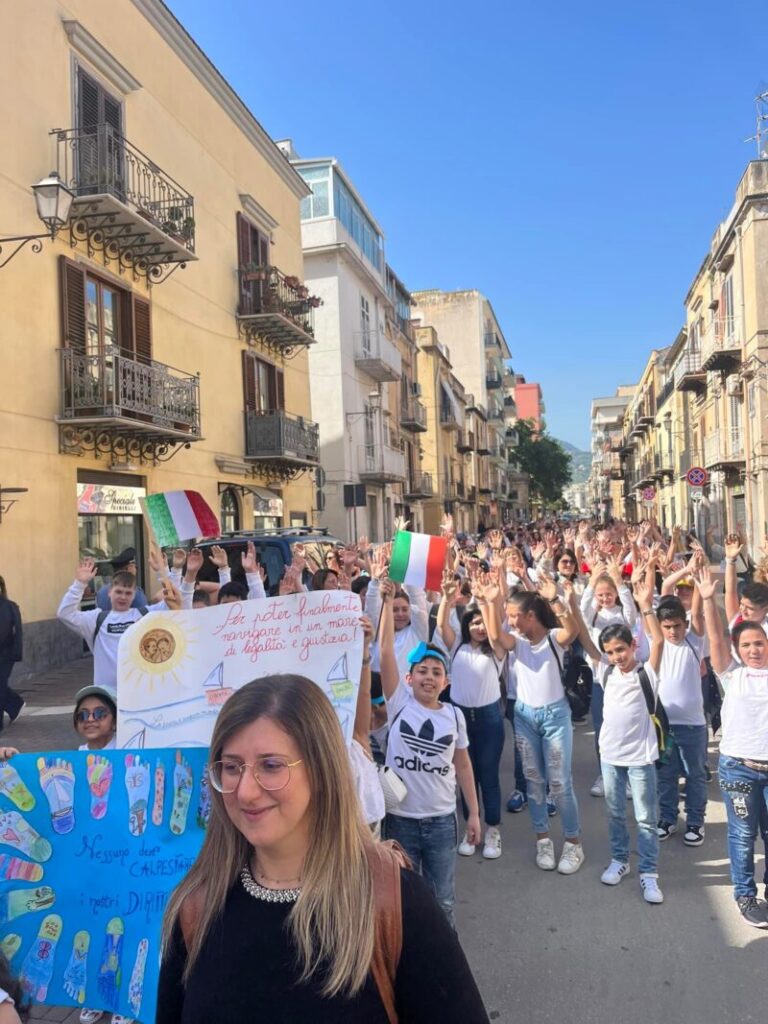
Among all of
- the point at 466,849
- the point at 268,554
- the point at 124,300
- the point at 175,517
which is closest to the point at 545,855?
the point at 466,849

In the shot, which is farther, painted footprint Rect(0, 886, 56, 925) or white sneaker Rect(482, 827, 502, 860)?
white sneaker Rect(482, 827, 502, 860)

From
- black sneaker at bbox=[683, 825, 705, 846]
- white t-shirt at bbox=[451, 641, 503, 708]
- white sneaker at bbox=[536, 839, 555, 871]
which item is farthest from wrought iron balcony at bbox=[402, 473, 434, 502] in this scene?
white sneaker at bbox=[536, 839, 555, 871]

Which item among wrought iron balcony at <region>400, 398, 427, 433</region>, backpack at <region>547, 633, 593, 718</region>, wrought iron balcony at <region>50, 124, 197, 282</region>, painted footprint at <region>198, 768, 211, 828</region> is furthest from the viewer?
wrought iron balcony at <region>400, 398, 427, 433</region>

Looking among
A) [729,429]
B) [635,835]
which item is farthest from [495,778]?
[729,429]

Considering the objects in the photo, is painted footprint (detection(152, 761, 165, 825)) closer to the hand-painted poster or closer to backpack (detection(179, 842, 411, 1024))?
the hand-painted poster

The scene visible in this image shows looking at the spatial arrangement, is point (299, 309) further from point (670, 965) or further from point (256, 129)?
point (670, 965)

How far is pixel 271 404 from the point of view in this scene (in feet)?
69.3

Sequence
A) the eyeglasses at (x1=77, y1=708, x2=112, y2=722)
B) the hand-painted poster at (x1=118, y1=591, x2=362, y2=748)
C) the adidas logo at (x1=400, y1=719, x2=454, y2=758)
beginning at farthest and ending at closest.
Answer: the adidas logo at (x1=400, y1=719, x2=454, y2=758) → the eyeglasses at (x1=77, y1=708, x2=112, y2=722) → the hand-painted poster at (x1=118, y1=591, x2=362, y2=748)

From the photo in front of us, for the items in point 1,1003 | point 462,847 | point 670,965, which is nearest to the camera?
point 1,1003

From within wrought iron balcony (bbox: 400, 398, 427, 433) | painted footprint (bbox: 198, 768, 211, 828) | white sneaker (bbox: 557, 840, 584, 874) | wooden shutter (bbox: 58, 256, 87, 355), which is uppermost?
wrought iron balcony (bbox: 400, 398, 427, 433)

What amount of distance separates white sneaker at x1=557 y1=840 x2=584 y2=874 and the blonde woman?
3.49 meters

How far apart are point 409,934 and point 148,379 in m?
13.6

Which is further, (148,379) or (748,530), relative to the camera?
(748,530)

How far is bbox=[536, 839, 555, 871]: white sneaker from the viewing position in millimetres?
4707
